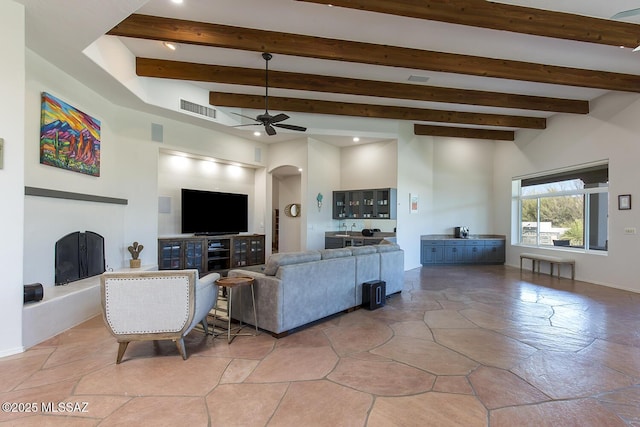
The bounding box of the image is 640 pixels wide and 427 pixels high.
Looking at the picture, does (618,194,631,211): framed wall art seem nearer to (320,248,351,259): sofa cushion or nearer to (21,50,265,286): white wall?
(320,248,351,259): sofa cushion

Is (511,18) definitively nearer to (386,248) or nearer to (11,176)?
(386,248)

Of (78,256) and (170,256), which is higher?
(78,256)

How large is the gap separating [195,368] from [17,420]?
1.15 meters

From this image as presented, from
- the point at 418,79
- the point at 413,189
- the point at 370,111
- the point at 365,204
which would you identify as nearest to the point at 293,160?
the point at 365,204

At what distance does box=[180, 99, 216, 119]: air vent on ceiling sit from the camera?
5.96 m

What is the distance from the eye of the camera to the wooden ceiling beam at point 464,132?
8.15m

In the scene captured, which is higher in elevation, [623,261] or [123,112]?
[123,112]

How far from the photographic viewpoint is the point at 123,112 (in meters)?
5.73

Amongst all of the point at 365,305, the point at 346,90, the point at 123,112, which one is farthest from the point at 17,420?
the point at 346,90

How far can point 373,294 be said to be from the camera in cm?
459

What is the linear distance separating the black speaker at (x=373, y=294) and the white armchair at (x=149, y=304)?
2495mm

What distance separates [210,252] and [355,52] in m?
5.34

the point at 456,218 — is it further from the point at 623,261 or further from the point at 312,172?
the point at 312,172

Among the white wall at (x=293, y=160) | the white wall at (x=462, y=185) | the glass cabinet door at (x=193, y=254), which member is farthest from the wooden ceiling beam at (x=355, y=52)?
the glass cabinet door at (x=193, y=254)
